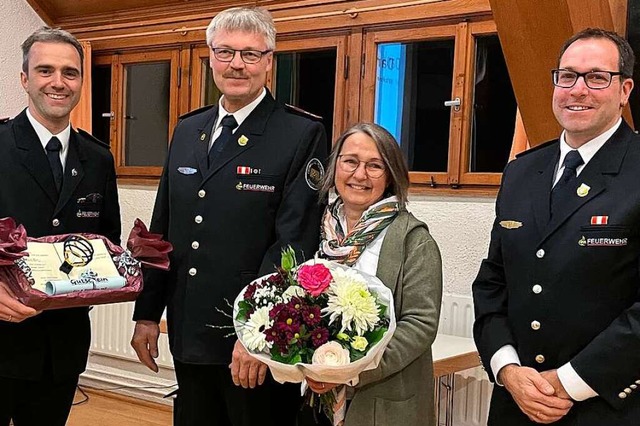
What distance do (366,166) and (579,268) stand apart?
63cm

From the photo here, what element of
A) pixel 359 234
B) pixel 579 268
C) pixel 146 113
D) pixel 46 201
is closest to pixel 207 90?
pixel 146 113

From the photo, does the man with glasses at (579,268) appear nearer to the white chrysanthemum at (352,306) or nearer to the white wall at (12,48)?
the white chrysanthemum at (352,306)

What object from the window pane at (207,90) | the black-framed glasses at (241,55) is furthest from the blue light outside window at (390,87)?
the black-framed glasses at (241,55)

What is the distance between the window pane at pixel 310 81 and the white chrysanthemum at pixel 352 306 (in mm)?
2436

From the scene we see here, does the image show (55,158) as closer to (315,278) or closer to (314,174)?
(314,174)

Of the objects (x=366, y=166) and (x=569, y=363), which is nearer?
(x=569, y=363)

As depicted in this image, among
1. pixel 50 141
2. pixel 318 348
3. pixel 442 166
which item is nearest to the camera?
pixel 318 348

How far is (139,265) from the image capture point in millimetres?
2170

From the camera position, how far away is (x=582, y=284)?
1717 mm

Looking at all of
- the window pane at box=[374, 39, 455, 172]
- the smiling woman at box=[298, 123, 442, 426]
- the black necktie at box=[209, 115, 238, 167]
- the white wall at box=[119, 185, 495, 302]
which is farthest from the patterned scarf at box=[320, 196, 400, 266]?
the window pane at box=[374, 39, 455, 172]

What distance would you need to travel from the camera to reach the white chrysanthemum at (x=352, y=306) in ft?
5.76

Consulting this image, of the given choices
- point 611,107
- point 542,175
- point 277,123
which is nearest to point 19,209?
point 277,123

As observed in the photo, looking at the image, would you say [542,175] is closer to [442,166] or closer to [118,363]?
[442,166]

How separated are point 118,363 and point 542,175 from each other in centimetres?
373
